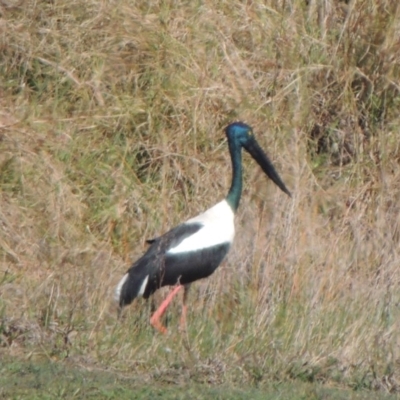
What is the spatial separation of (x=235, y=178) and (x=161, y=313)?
137cm

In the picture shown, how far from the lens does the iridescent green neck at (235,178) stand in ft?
25.9

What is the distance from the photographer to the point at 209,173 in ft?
29.0

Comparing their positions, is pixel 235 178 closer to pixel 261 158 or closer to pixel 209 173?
pixel 261 158

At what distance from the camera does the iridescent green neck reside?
7.89 meters

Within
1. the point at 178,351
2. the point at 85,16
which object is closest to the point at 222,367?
the point at 178,351

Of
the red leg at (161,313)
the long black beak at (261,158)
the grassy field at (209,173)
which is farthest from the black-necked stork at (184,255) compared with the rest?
the long black beak at (261,158)

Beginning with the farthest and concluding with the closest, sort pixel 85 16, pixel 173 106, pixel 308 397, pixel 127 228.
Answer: pixel 85 16 → pixel 173 106 → pixel 127 228 → pixel 308 397

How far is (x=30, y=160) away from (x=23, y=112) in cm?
66

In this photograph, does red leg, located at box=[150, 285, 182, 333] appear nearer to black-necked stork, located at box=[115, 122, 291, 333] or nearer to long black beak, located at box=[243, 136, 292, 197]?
black-necked stork, located at box=[115, 122, 291, 333]

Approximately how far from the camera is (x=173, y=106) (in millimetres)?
9203

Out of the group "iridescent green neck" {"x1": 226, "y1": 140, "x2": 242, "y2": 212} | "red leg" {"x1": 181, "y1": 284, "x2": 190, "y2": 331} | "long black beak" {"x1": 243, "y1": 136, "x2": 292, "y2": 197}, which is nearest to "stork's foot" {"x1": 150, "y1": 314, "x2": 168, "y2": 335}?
"red leg" {"x1": 181, "y1": 284, "x2": 190, "y2": 331}

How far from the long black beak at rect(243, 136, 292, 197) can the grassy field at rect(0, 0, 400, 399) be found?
20 centimetres

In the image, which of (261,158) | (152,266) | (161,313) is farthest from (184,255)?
(261,158)

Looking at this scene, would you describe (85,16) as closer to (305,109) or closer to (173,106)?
(173,106)
